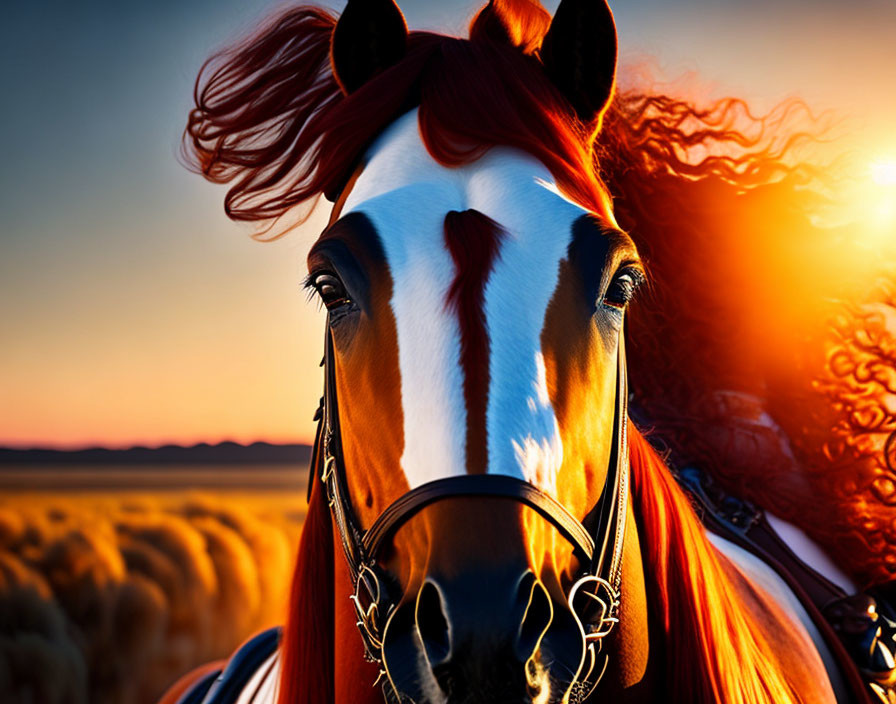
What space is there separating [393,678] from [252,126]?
1.60 m

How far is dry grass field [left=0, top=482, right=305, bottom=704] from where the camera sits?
7891 mm

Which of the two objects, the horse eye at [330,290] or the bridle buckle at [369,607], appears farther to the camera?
the horse eye at [330,290]

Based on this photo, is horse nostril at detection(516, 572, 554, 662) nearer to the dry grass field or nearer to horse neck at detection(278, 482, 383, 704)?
horse neck at detection(278, 482, 383, 704)

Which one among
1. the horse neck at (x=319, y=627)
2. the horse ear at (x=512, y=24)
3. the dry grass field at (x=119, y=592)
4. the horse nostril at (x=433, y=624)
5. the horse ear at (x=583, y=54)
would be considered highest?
the horse ear at (x=512, y=24)

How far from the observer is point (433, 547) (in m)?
1.19

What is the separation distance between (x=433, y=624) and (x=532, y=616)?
0.53 feet

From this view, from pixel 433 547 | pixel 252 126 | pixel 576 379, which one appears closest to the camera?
pixel 433 547

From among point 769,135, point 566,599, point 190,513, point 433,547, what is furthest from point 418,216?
point 190,513

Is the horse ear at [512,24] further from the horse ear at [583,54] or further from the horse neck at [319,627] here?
the horse neck at [319,627]

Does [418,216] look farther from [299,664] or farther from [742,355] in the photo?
[742,355]

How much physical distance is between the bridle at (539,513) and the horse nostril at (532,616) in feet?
0.28

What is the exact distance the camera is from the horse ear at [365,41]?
182 cm

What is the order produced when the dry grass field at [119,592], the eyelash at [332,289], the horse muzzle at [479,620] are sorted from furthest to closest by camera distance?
1. the dry grass field at [119,592]
2. the eyelash at [332,289]
3. the horse muzzle at [479,620]

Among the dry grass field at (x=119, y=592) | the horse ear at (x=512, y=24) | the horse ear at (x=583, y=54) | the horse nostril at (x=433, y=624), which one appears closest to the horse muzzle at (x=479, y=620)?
the horse nostril at (x=433, y=624)
